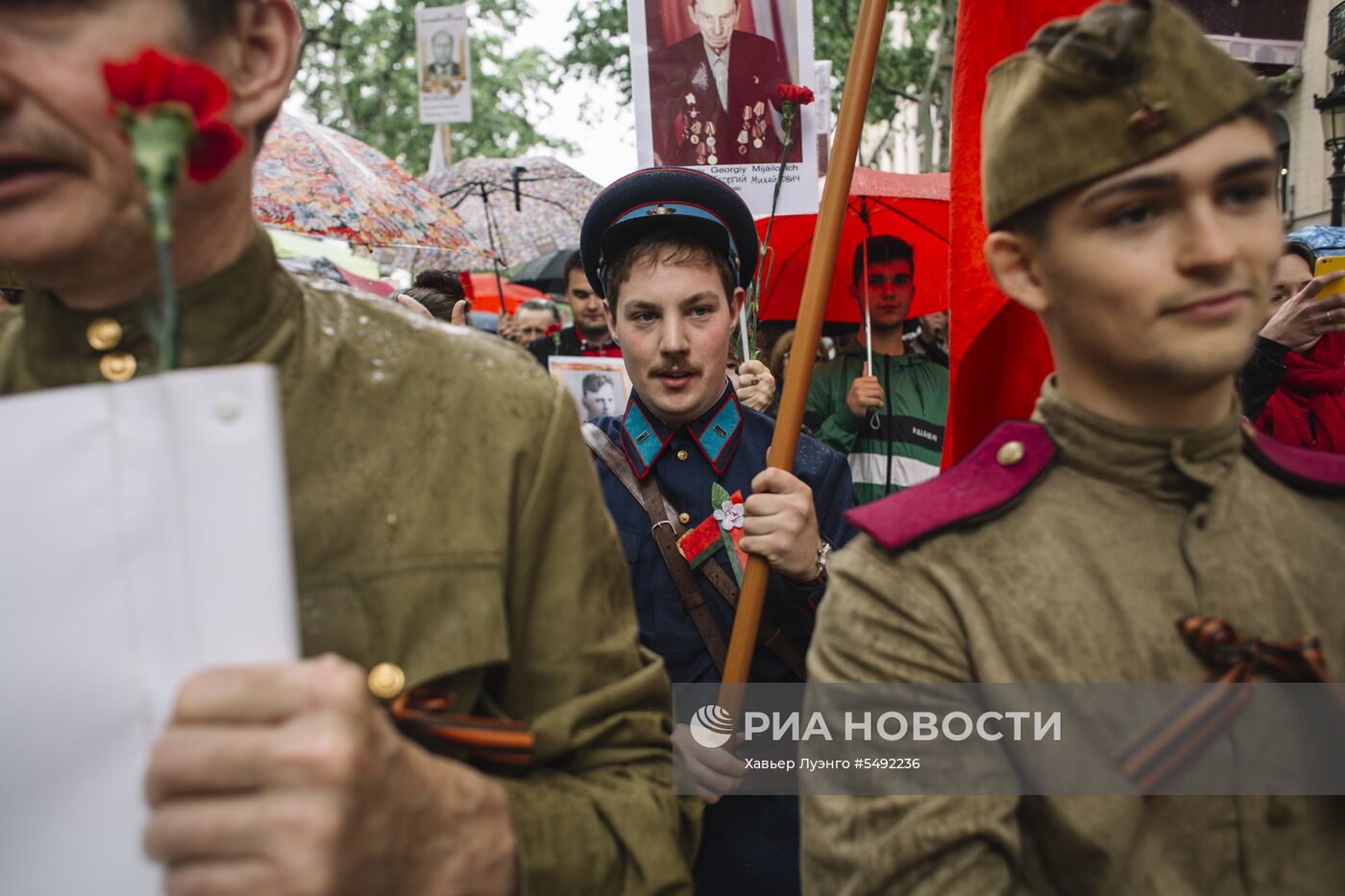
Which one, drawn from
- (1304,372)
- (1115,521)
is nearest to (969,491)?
(1115,521)

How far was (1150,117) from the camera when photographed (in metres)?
1.33

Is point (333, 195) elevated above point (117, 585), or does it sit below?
above

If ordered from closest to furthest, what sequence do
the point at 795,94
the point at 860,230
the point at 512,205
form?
the point at 795,94 < the point at 860,230 < the point at 512,205

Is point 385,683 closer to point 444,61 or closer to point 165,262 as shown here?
point 165,262

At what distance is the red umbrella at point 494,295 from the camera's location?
1584 centimetres

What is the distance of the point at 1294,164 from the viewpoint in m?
19.9

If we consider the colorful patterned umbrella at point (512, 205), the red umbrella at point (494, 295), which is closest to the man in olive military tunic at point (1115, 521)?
the colorful patterned umbrella at point (512, 205)

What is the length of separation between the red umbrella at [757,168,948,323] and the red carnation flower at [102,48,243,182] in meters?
4.34

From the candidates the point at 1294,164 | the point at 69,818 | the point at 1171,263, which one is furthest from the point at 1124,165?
the point at 1294,164

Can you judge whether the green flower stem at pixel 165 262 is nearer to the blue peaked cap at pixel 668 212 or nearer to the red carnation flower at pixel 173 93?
the red carnation flower at pixel 173 93

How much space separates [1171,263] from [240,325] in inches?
47.8

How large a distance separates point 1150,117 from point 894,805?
39.6 inches

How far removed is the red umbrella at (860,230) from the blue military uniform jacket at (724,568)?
2.62m

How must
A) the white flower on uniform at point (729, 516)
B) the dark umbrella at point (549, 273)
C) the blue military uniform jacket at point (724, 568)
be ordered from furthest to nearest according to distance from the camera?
the dark umbrella at point (549, 273), the white flower on uniform at point (729, 516), the blue military uniform jacket at point (724, 568)
